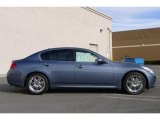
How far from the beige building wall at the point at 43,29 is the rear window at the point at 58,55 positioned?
804cm

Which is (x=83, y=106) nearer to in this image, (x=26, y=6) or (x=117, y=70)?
(x=117, y=70)

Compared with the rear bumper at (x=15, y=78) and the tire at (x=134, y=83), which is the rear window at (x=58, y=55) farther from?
the tire at (x=134, y=83)

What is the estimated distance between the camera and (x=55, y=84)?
979cm

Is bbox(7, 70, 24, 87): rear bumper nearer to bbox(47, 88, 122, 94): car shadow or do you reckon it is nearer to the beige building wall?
bbox(47, 88, 122, 94): car shadow

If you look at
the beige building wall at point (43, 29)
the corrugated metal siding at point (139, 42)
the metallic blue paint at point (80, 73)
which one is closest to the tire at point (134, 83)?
the metallic blue paint at point (80, 73)

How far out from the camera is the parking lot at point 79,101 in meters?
7.30

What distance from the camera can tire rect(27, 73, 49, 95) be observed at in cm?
976

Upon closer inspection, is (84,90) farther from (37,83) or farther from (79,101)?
(79,101)

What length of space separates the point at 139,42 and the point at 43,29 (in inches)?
1314

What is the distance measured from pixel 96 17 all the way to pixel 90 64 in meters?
19.3

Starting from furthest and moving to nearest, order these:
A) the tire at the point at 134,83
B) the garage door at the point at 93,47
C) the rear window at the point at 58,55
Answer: the garage door at the point at 93,47 → the rear window at the point at 58,55 → the tire at the point at 134,83

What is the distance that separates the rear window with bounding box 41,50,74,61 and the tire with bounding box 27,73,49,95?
0.61m
